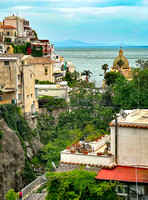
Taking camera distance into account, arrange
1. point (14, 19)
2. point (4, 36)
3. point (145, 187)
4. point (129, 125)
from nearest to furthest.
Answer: point (145, 187) < point (129, 125) < point (4, 36) < point (14, 19)

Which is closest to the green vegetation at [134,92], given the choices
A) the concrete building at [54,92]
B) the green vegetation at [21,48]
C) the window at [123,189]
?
the concrete building at [54,92]

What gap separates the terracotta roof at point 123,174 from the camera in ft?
62.4

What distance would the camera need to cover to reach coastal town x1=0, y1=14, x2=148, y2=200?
20.5 m

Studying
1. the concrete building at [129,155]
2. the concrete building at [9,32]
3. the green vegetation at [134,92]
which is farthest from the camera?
the concrete building at [9,32]

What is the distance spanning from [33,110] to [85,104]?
584 centimetres

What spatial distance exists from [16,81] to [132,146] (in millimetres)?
24234

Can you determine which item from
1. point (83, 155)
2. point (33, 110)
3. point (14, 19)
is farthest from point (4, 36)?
point (83, 155)

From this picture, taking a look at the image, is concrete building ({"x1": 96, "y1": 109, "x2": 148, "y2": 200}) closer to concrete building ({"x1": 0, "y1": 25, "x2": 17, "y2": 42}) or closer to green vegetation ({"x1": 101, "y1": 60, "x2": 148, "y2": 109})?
green vegetation ({"x1": 101, "y1": 60, "x2": 148, "y2": 109})

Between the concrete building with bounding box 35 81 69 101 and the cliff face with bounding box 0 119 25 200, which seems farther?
the concrete building with bounding box 35 81 69 101

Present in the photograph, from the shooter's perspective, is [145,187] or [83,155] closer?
[145,187]

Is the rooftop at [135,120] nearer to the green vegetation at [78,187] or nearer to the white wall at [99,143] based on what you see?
the white wall at [99,143]

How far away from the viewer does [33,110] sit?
46.8m

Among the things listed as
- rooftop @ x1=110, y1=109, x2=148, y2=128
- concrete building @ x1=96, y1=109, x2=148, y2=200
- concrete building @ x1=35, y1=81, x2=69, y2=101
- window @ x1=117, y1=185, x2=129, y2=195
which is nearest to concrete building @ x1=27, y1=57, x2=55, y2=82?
concrete building @ x1=35, y1=81, x2=69, y2=101

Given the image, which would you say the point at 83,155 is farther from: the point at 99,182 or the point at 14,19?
the point at 14,19
